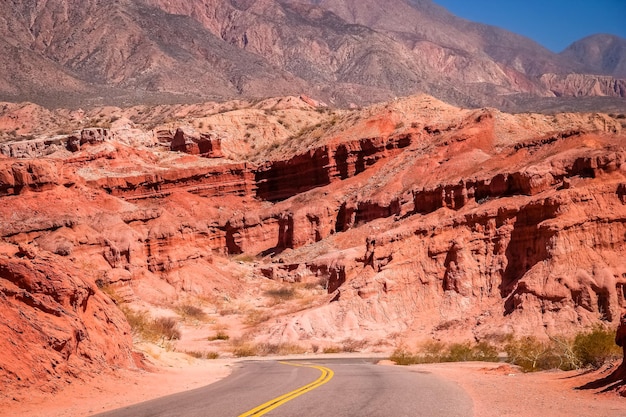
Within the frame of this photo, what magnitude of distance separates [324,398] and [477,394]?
9.51 ft

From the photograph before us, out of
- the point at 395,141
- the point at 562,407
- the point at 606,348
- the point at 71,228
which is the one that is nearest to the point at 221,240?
the point at 395,141

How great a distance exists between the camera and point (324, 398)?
44.1ft

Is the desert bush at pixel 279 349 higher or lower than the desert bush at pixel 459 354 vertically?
lower

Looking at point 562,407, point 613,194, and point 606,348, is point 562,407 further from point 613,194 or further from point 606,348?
point 613,194

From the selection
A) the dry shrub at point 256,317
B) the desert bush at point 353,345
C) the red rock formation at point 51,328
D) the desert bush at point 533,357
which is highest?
the red rock formation at point 51,328

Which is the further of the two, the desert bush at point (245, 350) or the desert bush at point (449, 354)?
the desert bush at point (245, 350)

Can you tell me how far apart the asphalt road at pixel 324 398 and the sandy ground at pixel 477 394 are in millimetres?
546

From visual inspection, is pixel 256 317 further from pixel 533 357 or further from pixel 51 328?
pixel 51 328

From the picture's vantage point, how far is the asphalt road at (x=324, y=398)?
11859mm

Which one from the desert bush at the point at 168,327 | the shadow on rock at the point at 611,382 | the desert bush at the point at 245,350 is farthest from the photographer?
the desert bush at the point at 168,327

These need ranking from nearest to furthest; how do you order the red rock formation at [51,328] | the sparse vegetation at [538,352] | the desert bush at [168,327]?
the red rock formation at [51,328], the sparse vegetation at [538,352], the desert bush at [168,327]

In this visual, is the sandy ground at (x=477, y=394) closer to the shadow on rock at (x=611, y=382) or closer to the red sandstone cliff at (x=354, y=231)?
the shadow on rock at (x=611, y=382)

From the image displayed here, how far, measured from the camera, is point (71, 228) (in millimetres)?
48281

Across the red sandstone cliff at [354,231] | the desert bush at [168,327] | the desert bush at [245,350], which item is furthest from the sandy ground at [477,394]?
the desert bush at [168,327]
